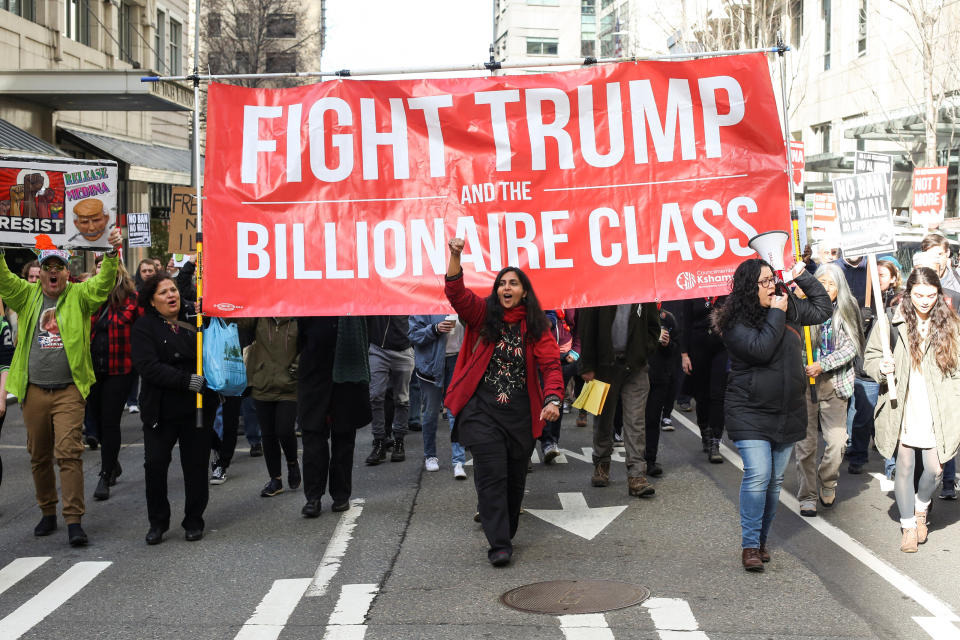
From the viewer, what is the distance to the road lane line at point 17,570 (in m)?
6.88

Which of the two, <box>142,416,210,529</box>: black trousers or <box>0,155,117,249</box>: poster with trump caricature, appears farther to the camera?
<box>0,155,117,249</box>: poster with trump caricature

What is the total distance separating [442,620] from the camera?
19.4 feet

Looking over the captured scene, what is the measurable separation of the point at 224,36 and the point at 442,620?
45.2 metres

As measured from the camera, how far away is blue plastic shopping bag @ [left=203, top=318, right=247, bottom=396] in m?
8.39

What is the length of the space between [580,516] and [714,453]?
9.09 feet

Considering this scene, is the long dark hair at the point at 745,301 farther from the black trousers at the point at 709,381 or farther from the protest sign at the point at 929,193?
the protest sign at the point at 929,193

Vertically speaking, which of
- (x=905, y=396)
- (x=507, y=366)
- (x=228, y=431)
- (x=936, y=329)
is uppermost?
(x=936, y=329)

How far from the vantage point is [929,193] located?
17312 millimetres

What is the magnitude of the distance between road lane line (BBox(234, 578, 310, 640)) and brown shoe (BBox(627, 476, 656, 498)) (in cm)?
315

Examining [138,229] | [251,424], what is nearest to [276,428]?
[251,424]

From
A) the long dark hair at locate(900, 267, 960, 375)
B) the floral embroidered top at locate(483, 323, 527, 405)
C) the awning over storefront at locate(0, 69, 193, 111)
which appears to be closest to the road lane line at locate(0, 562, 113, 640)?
the floral embroidered top at locate(483, 323, 527, 405)

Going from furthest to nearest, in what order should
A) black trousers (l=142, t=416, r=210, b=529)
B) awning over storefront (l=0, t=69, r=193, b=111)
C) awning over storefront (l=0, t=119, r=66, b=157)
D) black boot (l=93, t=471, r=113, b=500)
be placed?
awning over storefront (l=0, t=69, r=193, b=111)
awning over storefront (l=0, t=119, r=66, b=157)
black boot (l=93, t=471, r=113, b=500)
black trousers (l=142, t=416, r=210, b=529)

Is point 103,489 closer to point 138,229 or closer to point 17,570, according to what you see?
point 17,570

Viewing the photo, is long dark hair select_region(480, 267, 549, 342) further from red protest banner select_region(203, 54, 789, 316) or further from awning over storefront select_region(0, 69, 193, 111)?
awning over storefront select_region(0, 69, 193, 111)
